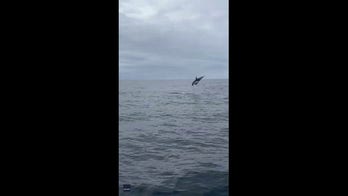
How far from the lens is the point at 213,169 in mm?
9188

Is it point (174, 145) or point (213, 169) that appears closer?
point (213, 169)
